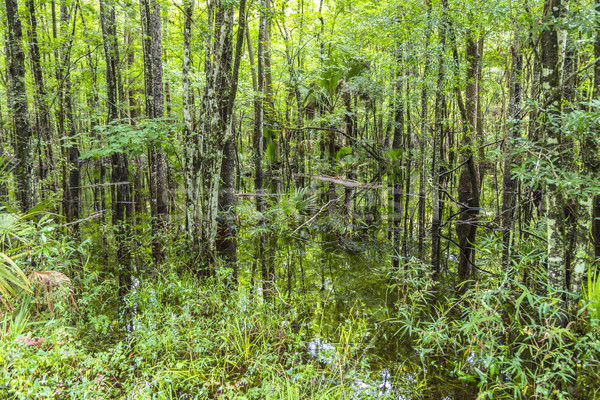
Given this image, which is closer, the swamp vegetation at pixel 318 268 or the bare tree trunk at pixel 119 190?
the swamp vegetation at pixel 318 268

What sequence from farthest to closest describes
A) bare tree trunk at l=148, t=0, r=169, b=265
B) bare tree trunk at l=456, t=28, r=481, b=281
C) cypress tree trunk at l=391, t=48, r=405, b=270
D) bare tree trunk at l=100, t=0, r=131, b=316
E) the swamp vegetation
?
bare tree trunk at l=148, t=0, r=169, b=265 < cypress tree trunk at l=391, t=48, r=405, b=270 < bare tree trunk at l=456, t=28, r=481, b=281 < bare tree trunk at l=100, t=0, r=131, b=316 < the swamp vegetation

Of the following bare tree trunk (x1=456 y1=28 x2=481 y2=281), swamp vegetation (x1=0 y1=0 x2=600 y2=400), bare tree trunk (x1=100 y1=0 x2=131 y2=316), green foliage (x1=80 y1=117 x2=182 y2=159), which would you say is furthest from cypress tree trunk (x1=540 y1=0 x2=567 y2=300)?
green foliage (x1=80 y1=117 x2=182 y2=159)

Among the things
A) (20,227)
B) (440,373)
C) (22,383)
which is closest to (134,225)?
(20,227)

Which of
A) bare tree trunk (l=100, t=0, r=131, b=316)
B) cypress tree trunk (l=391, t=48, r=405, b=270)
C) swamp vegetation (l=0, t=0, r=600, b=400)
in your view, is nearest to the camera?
swamp vegetation (l=0, t=0, r=600, b=400)

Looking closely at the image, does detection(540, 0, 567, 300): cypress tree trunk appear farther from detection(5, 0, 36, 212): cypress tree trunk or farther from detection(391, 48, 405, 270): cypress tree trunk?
detection(5, 0, 36, 212): cypress tree trunk

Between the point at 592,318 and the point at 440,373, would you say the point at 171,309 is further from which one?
the point at 592,318

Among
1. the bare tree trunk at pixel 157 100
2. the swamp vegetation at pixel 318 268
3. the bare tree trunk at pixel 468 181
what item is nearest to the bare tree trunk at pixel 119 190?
the swamp vegetation at pixel 318 268

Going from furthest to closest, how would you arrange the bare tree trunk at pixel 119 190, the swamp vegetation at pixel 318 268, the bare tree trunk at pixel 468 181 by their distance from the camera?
the bare tree trunk at pixel 468 181
the bare tree trunk at pixel 119 190
the swamp vegetation at pixel 318 268

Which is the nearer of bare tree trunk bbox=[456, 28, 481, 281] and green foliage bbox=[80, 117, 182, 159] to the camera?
green foliage bbox=[80, 117, 182, 159]

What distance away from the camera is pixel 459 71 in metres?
6.38

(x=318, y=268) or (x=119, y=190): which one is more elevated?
(x=119, y=190)

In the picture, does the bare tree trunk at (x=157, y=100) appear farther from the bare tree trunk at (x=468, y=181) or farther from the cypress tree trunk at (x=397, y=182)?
the bare tree trunk at (x=468, y=181)

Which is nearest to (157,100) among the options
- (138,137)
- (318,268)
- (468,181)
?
(138,137)

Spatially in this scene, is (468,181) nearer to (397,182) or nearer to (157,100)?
(397,182)
